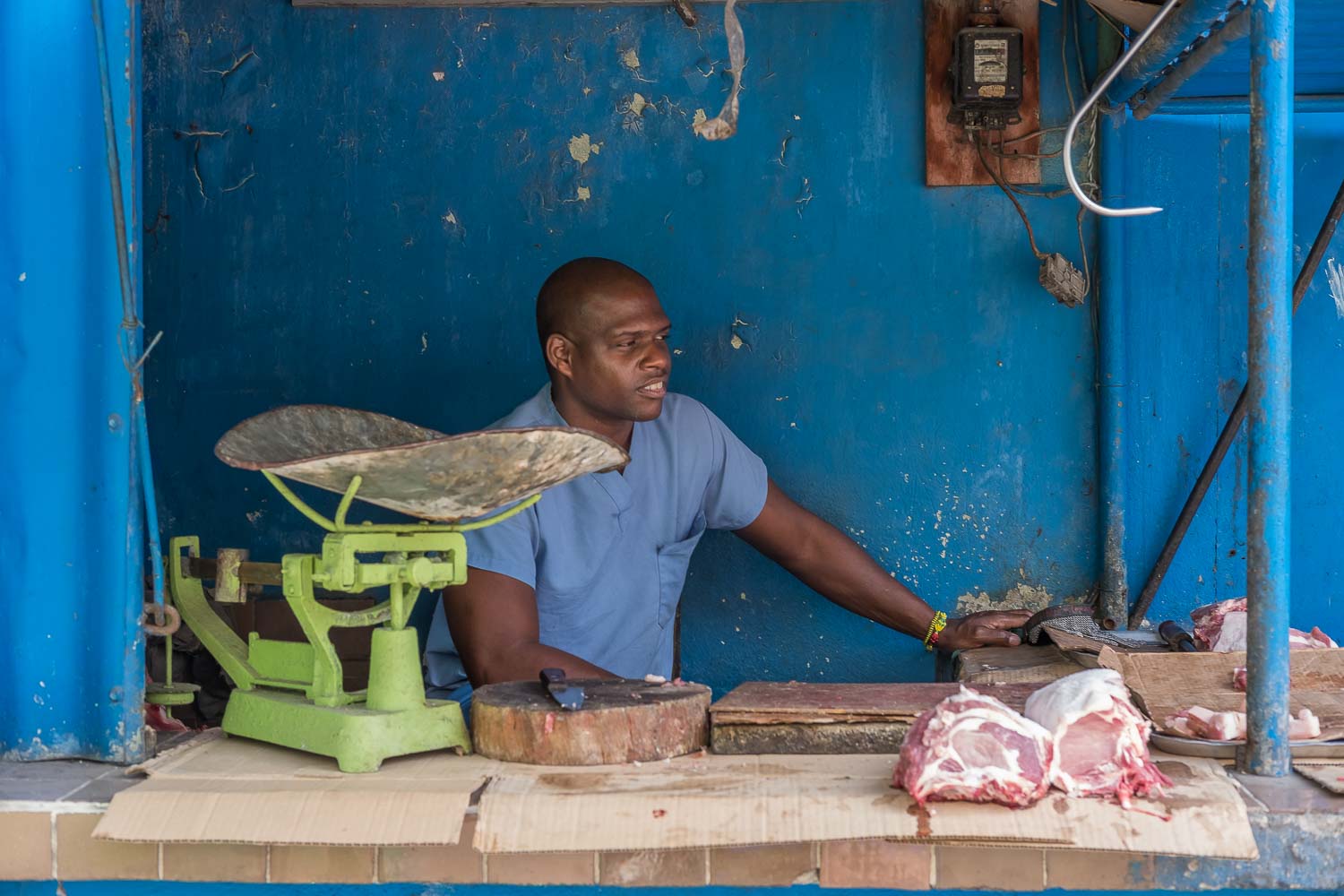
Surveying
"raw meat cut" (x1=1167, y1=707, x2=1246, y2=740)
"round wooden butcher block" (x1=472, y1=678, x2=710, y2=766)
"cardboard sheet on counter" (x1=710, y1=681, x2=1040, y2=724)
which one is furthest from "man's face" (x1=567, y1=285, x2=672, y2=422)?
"raw meat cut" (x1=1167, y1=707, x2=1246, y2=740)

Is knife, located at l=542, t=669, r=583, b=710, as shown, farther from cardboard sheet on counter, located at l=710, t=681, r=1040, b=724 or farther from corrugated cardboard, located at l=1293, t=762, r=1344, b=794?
corrugated cardboard, located at l=1293, t=762, r=1344, b=794

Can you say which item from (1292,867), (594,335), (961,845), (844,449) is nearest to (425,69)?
A: (594,335)

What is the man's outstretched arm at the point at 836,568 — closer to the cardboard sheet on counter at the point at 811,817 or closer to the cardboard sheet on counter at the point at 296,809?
the cardboard sheet on counter at the point at 811,817

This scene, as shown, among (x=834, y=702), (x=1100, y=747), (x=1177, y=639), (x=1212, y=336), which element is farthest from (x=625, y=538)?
(x=1212, y=336)

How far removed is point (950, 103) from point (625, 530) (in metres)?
1.57

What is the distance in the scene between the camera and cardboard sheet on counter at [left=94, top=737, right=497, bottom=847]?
2.20 meters

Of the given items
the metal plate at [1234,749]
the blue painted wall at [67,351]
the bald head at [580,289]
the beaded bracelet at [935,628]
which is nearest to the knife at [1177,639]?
the beaded bracelet at [935,628]

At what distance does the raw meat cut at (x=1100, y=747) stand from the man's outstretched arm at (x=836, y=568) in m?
1.63

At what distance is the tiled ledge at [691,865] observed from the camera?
2197mm

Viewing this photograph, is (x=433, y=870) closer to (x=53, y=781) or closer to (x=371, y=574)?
(x=371, y=574)

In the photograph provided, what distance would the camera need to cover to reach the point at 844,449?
414cm

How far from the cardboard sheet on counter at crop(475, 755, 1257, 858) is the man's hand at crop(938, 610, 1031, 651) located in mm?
1494

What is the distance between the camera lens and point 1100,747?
221cm

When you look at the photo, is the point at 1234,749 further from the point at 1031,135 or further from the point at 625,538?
the point at 1031,135
